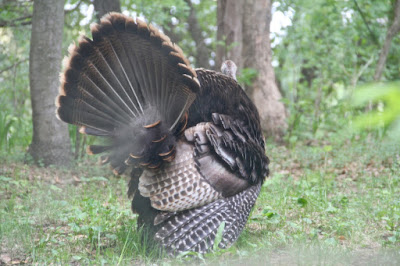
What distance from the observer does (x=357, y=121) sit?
142 centimetres

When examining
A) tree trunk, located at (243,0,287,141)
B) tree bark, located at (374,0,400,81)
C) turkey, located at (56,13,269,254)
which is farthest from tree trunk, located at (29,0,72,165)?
tree bark, located at (374,0,400,81)

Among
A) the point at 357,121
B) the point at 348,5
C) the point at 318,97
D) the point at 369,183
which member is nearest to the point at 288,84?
the point at 318,97

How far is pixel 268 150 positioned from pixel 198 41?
3918mm

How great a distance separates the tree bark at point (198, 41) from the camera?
11466mm

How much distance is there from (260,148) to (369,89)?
3.30 m

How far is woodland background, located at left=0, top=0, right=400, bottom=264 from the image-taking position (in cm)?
386

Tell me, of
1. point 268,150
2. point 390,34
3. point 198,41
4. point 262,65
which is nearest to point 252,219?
point 268,150

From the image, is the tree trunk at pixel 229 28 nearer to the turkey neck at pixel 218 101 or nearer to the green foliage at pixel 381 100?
the turkey neck at pixel 218 101

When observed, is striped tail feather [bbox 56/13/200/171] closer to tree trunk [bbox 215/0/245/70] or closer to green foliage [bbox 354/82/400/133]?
green foliage [bbox 354/82/400/133]

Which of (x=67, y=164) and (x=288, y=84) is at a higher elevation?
(x=288, y=84)

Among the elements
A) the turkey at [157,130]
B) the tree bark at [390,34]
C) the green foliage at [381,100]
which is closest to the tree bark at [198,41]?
the tree bark at [390,34]

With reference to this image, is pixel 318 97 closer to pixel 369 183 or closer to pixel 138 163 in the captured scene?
pixel 369 183

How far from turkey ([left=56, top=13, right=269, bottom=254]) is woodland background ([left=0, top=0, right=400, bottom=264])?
0.30 metres

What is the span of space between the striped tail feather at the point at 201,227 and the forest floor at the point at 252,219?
0.39 ft
